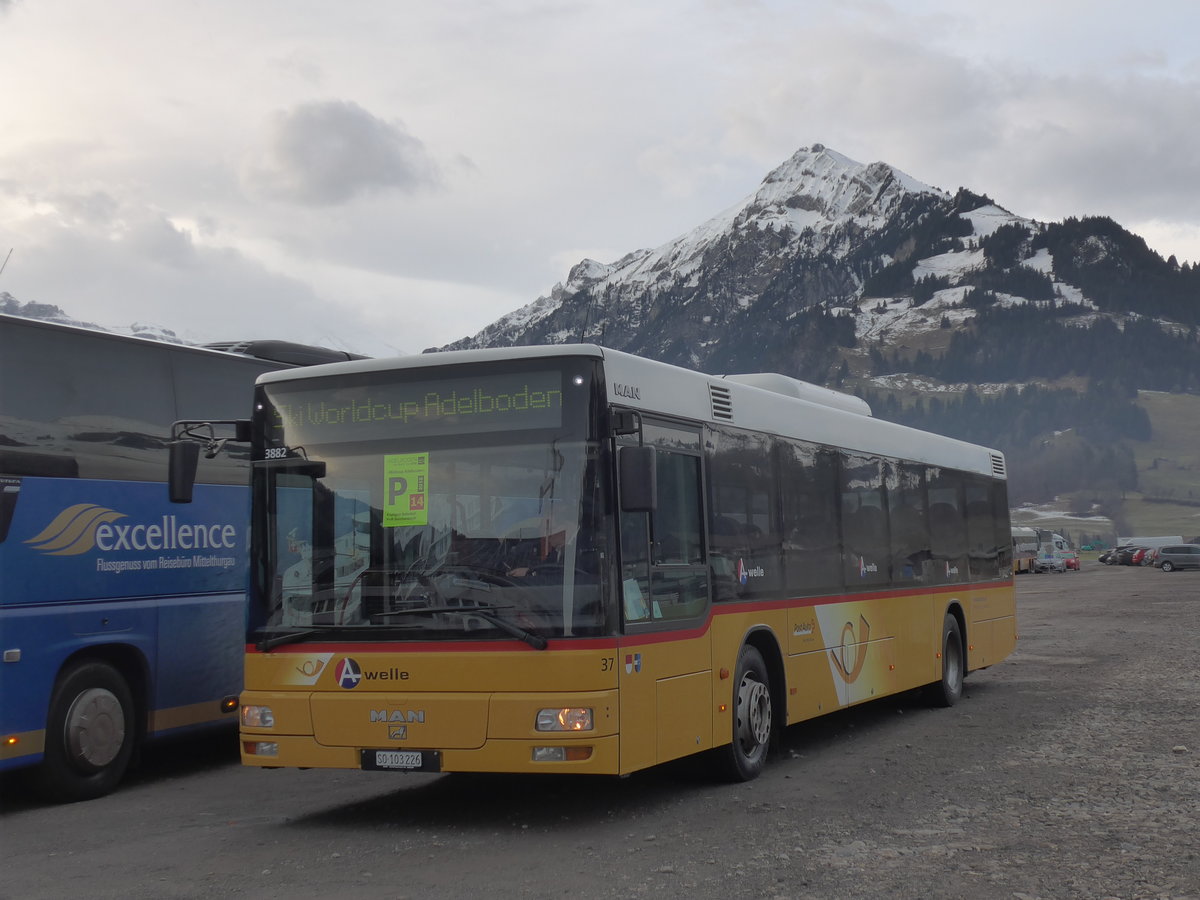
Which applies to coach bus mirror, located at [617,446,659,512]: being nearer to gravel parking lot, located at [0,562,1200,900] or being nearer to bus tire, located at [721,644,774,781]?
gravel parking lot, located at [0,562,1200,900]

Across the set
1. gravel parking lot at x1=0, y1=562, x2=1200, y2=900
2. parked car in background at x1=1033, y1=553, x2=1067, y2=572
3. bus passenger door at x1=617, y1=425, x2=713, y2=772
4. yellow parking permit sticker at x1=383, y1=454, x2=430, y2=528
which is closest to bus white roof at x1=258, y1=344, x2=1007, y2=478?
bus passenger door at x1=617, y1=425, x2=713, y2=772

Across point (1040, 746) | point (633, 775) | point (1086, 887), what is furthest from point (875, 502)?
point (1086, 887)

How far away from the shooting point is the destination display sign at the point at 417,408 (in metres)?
8.34

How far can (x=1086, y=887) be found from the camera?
21.3 feet

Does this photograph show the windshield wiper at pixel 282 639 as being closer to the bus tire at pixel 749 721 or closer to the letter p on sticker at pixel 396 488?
the letter p on sticker at pixel 396 488

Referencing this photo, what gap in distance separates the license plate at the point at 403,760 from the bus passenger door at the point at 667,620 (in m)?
1.12

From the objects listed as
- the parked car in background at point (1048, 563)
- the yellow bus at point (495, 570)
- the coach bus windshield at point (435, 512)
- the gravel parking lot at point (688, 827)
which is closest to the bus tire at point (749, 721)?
the yellow bus at point (495, 570)

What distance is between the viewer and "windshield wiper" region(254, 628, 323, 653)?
335 inches

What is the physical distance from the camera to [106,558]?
33.6 feet

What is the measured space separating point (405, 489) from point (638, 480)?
143 cm

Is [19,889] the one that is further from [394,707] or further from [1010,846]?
[1010,846]

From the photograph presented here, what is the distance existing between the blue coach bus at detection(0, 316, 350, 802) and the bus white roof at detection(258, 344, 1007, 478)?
6.04 ft

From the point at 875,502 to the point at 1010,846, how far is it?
6116 mm

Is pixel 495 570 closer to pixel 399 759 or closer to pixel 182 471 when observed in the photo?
pixel 399 759
